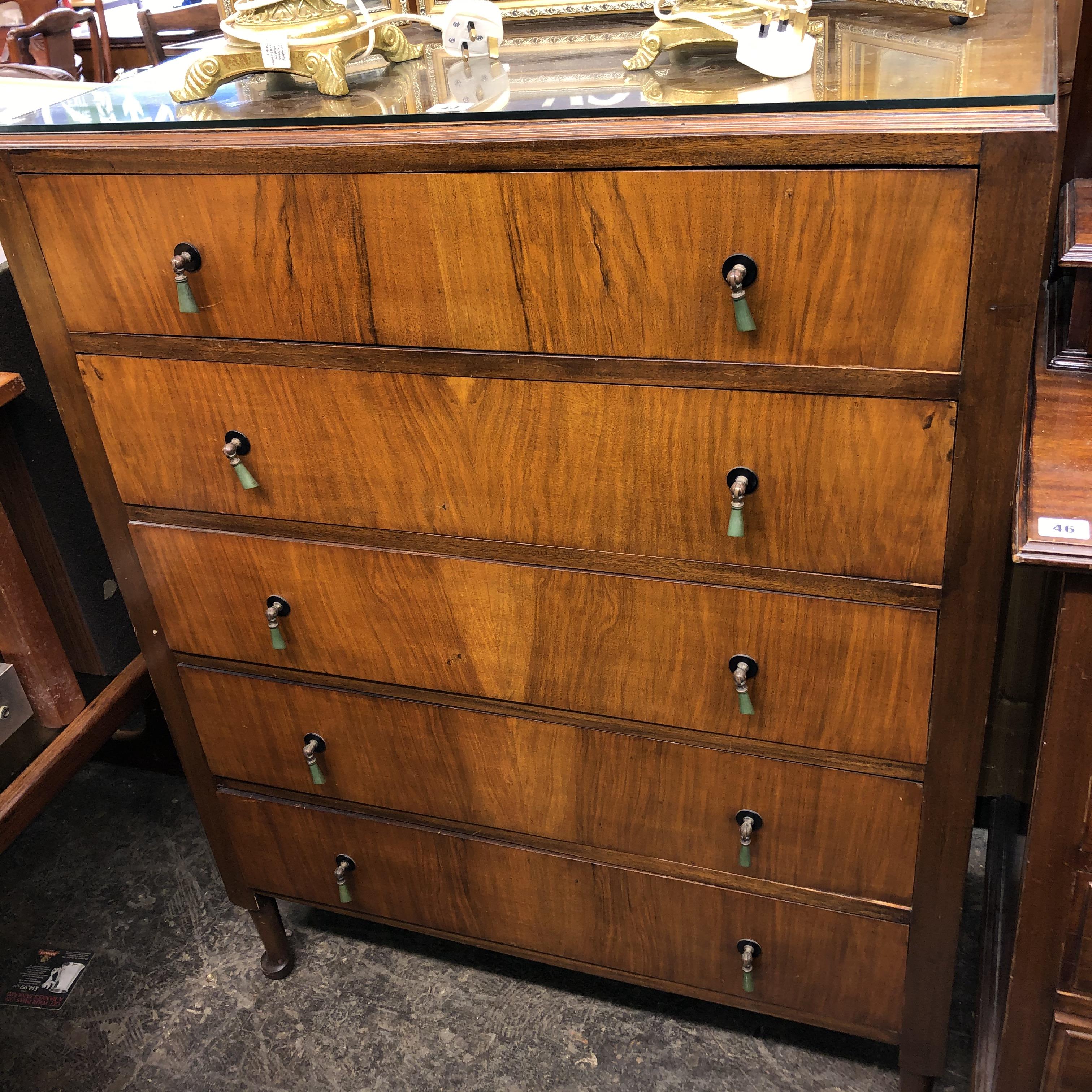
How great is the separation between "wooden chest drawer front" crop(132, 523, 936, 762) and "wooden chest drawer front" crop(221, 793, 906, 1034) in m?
0.24

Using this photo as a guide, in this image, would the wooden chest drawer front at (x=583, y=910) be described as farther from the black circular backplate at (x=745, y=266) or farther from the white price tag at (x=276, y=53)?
the white price tag at (x=276, y=53)

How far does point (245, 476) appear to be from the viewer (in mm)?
1114

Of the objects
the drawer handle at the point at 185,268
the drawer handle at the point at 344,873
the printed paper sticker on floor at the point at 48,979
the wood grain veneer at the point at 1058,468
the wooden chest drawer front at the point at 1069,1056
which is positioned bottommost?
the printed paper sticker on floor at the point at 48,979

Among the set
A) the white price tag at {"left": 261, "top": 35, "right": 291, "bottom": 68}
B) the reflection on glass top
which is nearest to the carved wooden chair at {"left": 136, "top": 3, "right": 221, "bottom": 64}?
the reflection on glass top

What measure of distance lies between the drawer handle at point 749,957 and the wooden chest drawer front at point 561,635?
291mm

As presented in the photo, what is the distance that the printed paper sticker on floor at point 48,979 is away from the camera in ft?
5.12

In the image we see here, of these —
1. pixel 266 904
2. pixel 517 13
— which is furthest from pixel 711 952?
pixel 517 13

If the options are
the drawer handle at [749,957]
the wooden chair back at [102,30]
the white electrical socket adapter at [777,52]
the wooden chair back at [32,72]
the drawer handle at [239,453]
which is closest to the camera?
the white electrical socket adapter at [777,52]

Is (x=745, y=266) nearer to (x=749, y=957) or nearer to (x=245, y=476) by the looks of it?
(x=245, y=476)

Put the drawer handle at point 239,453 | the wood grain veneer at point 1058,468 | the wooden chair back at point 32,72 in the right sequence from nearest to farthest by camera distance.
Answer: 1. the wood grain veneer at point 1058,468
2. the drawer handle at point 239,453
3. the wooden chair back at point 32,72

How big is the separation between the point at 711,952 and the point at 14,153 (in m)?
1.13

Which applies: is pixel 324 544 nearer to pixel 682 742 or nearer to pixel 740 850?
pixel 682 742

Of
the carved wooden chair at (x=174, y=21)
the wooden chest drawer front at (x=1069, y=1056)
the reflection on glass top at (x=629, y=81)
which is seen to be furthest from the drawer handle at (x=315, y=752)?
the carved wooden chair at (x=174, y=21)

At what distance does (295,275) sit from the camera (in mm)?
996
